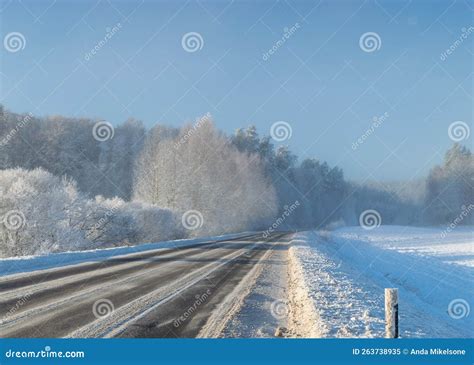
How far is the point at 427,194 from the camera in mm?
91000

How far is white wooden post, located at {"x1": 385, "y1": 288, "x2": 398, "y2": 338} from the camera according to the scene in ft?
14.6

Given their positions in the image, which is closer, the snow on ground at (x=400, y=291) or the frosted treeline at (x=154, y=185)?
the snow on ground at (x=400, y=291)

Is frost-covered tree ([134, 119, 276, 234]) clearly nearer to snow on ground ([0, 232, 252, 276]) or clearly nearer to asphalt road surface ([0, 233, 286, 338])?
snow on ground ([0, 232, 252, 276])

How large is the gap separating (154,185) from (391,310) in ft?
125

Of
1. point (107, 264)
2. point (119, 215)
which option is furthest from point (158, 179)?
point (107, 264)

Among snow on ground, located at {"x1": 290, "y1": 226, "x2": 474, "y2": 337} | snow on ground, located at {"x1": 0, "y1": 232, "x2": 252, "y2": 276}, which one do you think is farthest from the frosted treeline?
snow on ground, located at {"x1": 290, "y1": 226, "x2": 474, "y2": 337}

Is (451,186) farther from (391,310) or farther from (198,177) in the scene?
(391,310)

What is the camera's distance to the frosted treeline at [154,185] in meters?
22.4

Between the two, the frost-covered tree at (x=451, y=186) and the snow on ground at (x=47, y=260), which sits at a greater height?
the frost-covered tree at (x=451, y=186)

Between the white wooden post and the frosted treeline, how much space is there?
1659cm

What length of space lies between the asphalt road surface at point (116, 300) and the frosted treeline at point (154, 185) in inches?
377

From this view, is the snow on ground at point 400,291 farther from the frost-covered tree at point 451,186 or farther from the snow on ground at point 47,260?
the frost-covered tree at point 451,186

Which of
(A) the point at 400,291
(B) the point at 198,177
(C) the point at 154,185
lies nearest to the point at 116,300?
(A) the point at 400,291

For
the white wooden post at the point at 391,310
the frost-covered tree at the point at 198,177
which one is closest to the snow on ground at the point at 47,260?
the white wooden post at the point at 391,310
